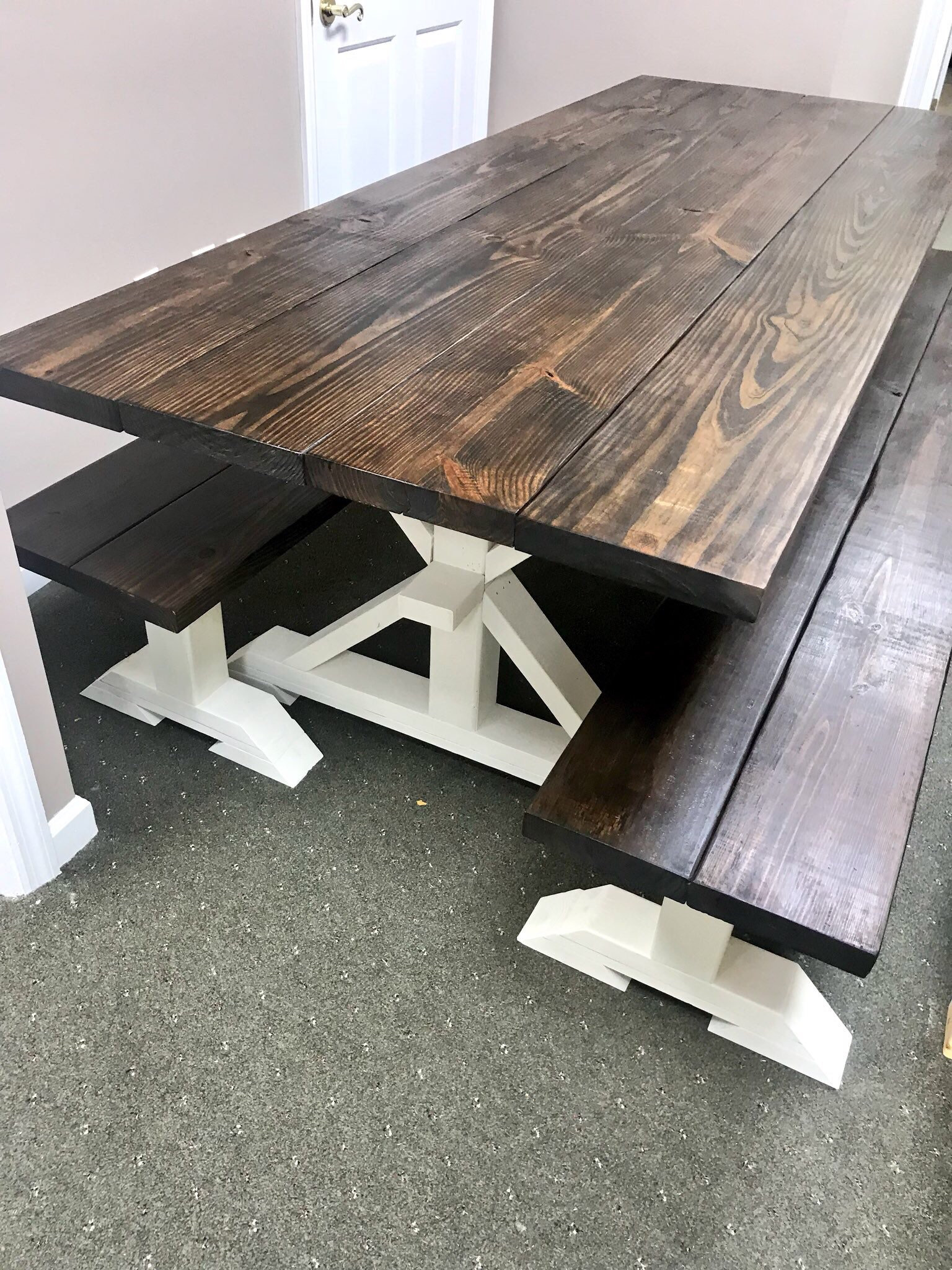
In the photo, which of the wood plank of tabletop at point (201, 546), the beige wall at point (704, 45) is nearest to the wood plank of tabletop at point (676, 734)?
the wood plank of tabletop at point (201, 546)

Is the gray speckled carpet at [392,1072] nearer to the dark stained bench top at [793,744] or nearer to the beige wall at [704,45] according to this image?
the dark stained bench top at [793,744]

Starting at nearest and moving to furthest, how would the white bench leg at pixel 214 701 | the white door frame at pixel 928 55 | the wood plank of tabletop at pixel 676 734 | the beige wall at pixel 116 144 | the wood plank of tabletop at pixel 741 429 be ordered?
1. the wood plank of tabletop at pixel 741 429
2. the wood plank of tabletop at pixel 676 734
3. the white bench leg at pixel 214 701
4. the beige wall at pixel 116 144
5. the white door frame at pixel 928 55

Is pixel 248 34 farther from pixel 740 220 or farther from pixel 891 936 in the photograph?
pixel 891 936

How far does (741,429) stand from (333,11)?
1.99 m

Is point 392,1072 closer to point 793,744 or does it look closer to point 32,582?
point 793,744

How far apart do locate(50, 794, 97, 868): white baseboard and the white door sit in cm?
182

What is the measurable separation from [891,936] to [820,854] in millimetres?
567

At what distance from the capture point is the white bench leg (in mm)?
1674

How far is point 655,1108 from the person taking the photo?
127 cm

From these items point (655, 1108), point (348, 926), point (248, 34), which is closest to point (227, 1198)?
point (348, 926)

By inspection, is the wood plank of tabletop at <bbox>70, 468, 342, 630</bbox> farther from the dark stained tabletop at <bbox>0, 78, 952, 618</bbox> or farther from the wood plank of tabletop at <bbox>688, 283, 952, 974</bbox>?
the wood plank of tabletop at <bbox>688, 283, 952, 974</bbox>

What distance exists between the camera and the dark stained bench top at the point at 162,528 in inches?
58.7

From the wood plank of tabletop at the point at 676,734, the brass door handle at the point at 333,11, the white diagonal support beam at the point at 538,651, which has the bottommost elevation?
the white diagonal support beam at the point at 538,651

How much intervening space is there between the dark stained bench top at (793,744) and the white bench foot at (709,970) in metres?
0.23
